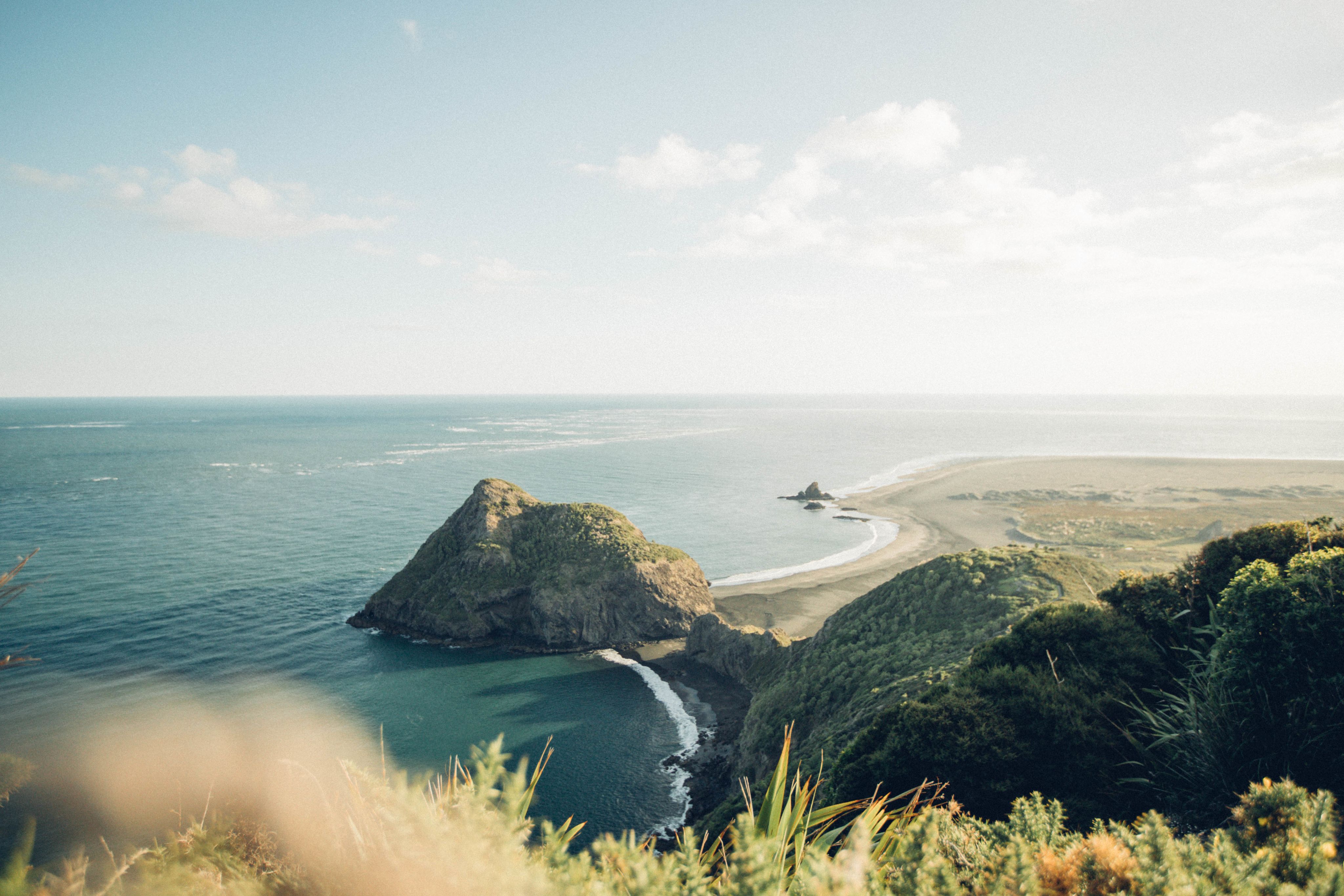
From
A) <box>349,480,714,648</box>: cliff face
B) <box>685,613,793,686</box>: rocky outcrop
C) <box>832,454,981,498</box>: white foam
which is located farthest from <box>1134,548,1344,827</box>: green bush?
<box>832,454,981,498</box>: white foam

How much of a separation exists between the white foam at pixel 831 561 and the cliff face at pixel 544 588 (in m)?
7.11

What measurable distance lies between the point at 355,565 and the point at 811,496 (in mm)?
59474

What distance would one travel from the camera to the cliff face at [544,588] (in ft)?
137

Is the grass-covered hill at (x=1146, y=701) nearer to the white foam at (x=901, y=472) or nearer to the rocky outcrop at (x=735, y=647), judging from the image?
the rocky outcrop at (x=735, y=647)

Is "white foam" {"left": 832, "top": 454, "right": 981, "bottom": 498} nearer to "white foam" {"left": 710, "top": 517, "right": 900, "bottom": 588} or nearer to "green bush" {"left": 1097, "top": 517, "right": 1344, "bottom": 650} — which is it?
"white foam" {"left": 710, "top": 517, "right": 900, "bottom": 588}

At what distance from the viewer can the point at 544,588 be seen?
139ft

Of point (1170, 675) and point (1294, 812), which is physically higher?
point (1294, 812)

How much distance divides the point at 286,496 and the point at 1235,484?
137m

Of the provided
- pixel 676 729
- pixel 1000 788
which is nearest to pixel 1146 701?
pixel 1000 788

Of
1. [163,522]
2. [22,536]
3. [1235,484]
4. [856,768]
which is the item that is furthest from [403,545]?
[1235,484]

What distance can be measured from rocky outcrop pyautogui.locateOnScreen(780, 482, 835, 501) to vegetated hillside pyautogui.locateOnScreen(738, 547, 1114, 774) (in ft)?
188

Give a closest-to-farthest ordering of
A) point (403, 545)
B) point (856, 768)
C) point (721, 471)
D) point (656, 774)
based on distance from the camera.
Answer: point (856, 768)
point (656, 774)
point (403, 545)
point (721, 471)

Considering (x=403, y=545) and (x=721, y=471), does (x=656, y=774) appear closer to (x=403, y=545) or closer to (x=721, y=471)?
→ (x=403, y=545)

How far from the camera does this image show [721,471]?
108375 mm
